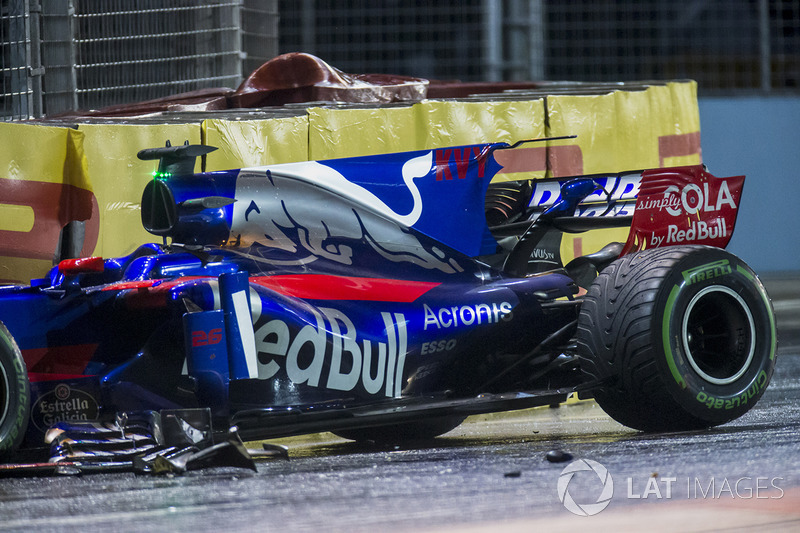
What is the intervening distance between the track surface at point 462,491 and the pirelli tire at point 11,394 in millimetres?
162

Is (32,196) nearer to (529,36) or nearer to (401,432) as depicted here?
(401,432)

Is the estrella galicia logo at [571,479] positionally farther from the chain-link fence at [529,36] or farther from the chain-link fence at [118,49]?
the chain-link fence at [529,36]

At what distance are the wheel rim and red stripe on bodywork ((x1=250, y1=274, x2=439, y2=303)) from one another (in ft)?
3.90

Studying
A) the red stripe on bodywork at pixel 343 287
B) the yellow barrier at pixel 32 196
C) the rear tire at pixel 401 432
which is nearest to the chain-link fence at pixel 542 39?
the yellow barrier at pixel 32 196

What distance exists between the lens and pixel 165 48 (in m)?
8.92

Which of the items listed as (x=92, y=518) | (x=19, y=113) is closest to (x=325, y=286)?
(x=92, y=518)

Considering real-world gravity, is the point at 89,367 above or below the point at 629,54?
below

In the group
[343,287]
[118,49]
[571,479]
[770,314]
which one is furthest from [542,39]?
[571,479]

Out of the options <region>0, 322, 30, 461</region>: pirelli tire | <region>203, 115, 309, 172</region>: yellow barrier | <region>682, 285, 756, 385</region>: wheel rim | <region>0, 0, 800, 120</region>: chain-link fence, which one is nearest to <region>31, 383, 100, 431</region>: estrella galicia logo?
<region>0, 322, 30, 461</region>: pirelli tire

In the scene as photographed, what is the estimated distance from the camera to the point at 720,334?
18.2 ft

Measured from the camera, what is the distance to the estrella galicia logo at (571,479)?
3.98m

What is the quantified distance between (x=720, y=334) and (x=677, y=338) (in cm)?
35

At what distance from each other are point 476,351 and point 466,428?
1.30m

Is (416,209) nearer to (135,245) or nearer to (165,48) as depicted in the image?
(135,245)
